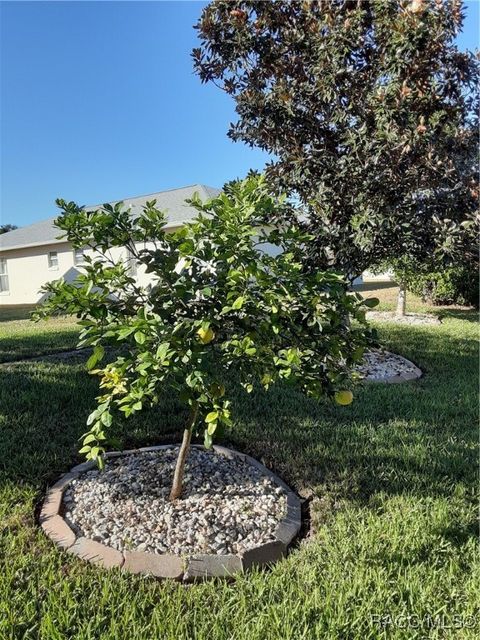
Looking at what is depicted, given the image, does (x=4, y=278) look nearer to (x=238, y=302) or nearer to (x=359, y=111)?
(x=359, y=111)

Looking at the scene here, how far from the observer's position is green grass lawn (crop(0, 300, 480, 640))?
1696 millimetres

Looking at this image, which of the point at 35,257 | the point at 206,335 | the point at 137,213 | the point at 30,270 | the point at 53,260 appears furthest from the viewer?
the point at 30,270

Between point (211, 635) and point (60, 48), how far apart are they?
958 centimetres

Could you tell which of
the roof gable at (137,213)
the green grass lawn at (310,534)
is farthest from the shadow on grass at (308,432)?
the roof gable at (137,213)

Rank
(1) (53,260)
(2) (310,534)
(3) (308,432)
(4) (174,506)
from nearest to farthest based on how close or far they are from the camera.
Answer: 1. (2) (310,534)
2. (4) (174,506)
3. (3) (308,432)
4. (1) (53,260)

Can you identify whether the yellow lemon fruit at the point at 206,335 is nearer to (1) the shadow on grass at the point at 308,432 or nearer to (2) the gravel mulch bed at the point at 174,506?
(1) the shadow on grass at the point at 308,432

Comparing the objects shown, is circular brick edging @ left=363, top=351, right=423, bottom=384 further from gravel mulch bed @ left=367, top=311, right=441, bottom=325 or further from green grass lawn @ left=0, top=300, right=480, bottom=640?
gravel mulch bed @ left=367, top=311, right=441, bottom=325

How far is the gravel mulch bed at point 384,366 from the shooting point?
5454 millimetres

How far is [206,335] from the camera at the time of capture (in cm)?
180

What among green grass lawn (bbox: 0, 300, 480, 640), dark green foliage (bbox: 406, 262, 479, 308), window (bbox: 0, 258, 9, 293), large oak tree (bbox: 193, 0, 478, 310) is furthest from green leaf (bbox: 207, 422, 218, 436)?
window (bbox: 0, 258, 9, 293)

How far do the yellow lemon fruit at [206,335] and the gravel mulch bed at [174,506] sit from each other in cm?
115

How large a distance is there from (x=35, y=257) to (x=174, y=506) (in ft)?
61.6

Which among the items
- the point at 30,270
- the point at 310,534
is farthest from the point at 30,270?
the point at 310,534

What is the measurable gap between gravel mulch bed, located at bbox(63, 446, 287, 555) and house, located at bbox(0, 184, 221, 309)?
14.8m
